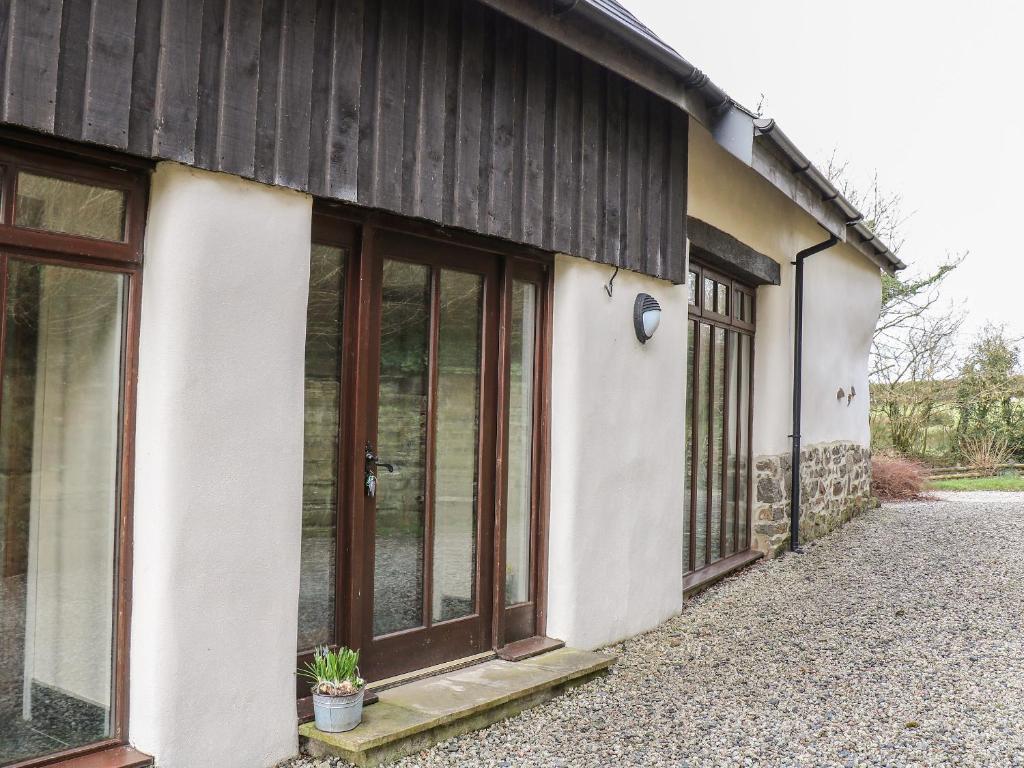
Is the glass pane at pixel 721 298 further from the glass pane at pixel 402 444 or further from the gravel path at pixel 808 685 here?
the glass pane at pixel 402 444

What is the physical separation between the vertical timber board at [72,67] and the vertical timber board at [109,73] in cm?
2

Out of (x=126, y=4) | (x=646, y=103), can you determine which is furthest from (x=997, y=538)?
(x=126, y=4)

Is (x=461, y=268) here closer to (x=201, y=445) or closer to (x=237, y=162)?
(x=237, y=162)

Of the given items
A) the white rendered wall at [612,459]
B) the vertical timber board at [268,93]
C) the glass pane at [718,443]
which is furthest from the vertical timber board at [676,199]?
the vertical timber board at [268,93]

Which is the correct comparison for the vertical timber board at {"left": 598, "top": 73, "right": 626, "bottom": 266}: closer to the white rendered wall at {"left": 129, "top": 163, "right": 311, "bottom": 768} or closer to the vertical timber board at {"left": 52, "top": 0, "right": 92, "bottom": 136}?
the white rendered wall at {"left": 129, "top": 163, "right": 311, "bottom": 768}

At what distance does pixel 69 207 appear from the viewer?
125 inches

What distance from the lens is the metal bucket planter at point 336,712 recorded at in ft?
12.2

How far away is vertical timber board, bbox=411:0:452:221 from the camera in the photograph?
432 centimetres

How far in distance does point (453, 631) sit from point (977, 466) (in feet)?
56.4

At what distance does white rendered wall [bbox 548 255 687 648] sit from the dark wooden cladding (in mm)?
342

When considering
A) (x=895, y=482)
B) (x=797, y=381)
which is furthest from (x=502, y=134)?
(x=895, y=482)

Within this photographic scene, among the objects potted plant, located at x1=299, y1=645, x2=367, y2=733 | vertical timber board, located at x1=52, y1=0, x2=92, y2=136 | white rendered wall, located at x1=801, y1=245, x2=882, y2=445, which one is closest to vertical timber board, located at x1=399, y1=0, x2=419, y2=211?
vertical timber board, located at x1=52, y1=0, x2=92, y2=136

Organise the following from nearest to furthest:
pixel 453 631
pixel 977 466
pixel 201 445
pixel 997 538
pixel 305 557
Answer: pixel 201 445
pixel 305 557
pixel 453 631
pixel 997 538
pixel 977 466

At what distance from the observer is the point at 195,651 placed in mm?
3355
